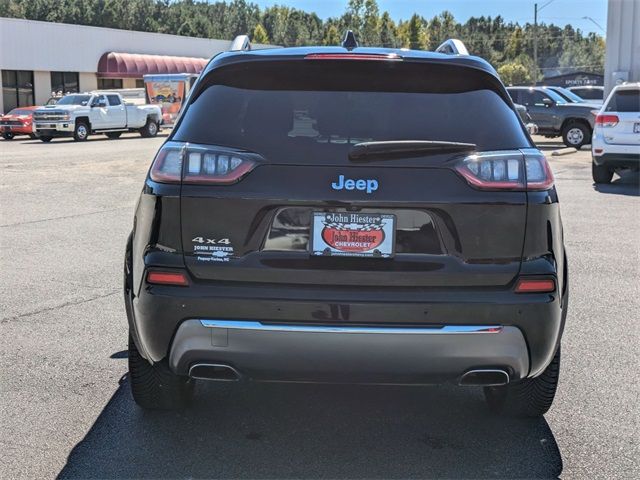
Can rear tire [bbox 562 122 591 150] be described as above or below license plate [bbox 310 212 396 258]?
below

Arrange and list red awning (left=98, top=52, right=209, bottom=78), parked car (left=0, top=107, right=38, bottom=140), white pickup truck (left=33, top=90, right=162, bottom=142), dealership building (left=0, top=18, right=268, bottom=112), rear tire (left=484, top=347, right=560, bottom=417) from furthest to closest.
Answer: red awning (left=98, top=52, right=209, bottom=78) → dealership building (left=0, top=18, right=268, bottom=112) → parked car (left=0, top=107, right=38, bottom=140) → white pickup truck (left=33, top=90, right=162, bottom=142) → rear tire (left=484, top=347, right=560, bottom=417)

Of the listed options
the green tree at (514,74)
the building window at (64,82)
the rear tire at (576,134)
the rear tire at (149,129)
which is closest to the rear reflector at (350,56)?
the rear tire at (576,134)

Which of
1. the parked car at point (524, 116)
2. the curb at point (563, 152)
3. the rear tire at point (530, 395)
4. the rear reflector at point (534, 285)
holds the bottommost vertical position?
the curb at point (563, 152)

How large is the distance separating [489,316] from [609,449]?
107cm

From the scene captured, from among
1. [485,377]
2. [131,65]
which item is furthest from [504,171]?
[131,65]

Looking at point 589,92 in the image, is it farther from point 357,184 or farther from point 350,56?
point 357,184

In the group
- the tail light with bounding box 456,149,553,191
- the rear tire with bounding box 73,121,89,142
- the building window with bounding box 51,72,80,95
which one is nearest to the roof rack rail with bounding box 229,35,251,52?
the tail light with bounding box 456,149,553,191

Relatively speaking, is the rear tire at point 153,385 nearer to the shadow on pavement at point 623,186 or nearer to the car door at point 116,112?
the shadow on pavement at point 623,186

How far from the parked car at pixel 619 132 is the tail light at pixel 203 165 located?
12.4 meters

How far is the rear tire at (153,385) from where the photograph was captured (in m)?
3.86

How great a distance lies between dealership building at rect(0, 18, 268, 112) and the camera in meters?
44.4

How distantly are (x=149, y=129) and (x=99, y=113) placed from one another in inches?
134

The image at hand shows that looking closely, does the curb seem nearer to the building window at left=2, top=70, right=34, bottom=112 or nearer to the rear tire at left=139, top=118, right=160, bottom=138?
the rear tire at left=139, top=118, right=160, bottom=138

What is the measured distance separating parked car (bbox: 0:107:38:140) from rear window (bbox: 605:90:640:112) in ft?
79.4
